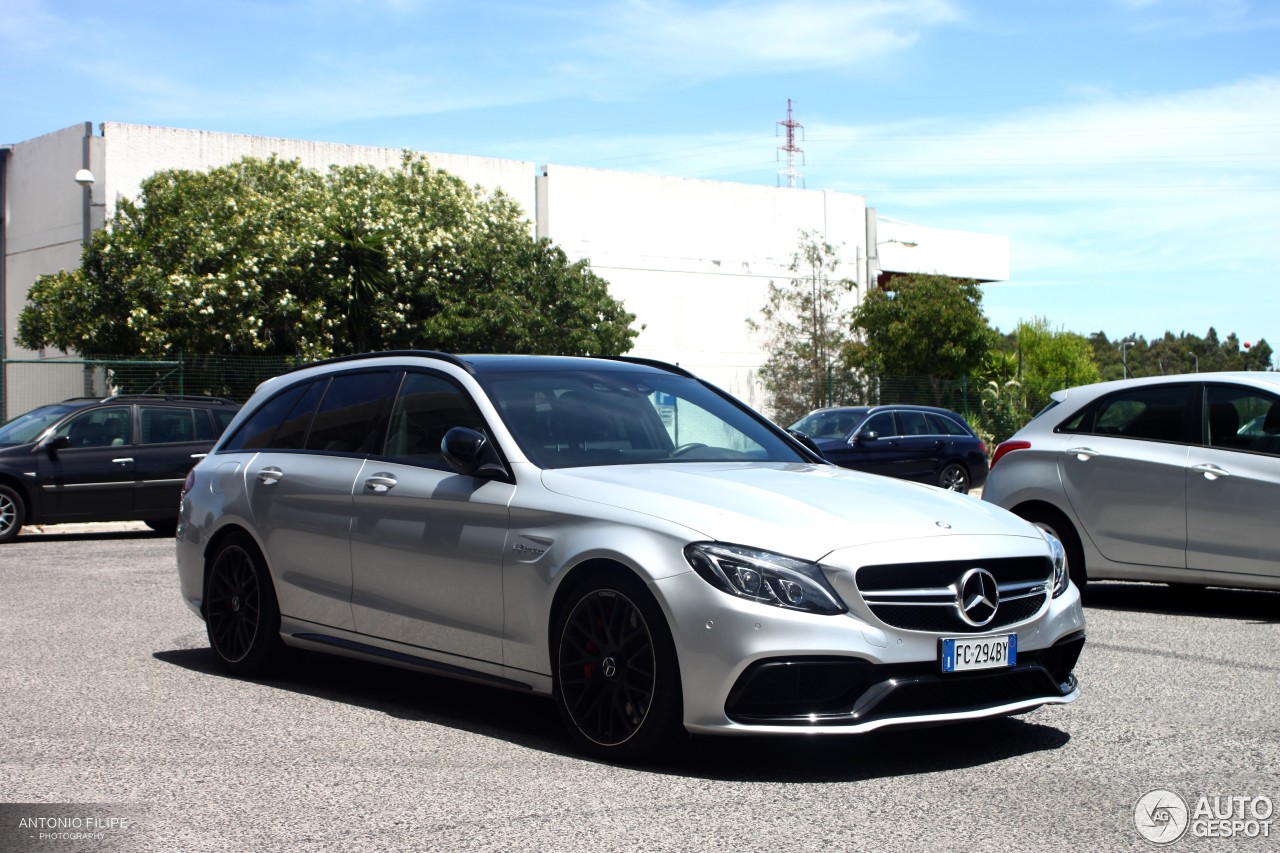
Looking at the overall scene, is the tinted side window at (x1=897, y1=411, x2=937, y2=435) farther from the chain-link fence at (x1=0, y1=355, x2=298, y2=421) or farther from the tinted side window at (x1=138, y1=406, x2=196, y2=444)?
the tinted side window at (x1=138, y1=406, x2=196, y2=444)

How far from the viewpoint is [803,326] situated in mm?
51375

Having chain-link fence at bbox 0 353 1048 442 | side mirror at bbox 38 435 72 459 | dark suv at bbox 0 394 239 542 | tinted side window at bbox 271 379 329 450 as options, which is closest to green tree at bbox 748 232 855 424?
chain-link fence at bbox 0 353 1048 442

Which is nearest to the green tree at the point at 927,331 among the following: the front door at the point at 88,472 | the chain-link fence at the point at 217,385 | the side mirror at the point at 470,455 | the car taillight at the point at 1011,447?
the chain-link fence at the point at 217,385

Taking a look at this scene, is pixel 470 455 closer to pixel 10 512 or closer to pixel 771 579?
pixel 771 579

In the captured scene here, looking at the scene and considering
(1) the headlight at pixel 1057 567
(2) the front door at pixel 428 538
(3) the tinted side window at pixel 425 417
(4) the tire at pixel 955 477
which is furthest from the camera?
(4) the tire at pixel 955 477

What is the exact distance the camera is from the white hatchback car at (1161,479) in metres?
9.24

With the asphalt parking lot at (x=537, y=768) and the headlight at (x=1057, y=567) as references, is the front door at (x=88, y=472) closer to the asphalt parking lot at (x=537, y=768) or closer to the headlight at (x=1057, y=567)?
the asphalt parking lot at (x=537, y=768)

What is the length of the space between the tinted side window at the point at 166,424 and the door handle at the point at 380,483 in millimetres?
11845

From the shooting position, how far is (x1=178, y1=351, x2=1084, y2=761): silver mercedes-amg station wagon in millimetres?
5074

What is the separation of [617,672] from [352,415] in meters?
2.46

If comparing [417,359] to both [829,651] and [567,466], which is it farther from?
[829,651]

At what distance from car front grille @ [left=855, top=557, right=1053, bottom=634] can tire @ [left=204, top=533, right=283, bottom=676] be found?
348 centimetres

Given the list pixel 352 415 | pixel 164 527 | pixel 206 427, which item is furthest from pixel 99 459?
pixel 352 415

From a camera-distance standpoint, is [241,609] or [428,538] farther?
[241,609]
